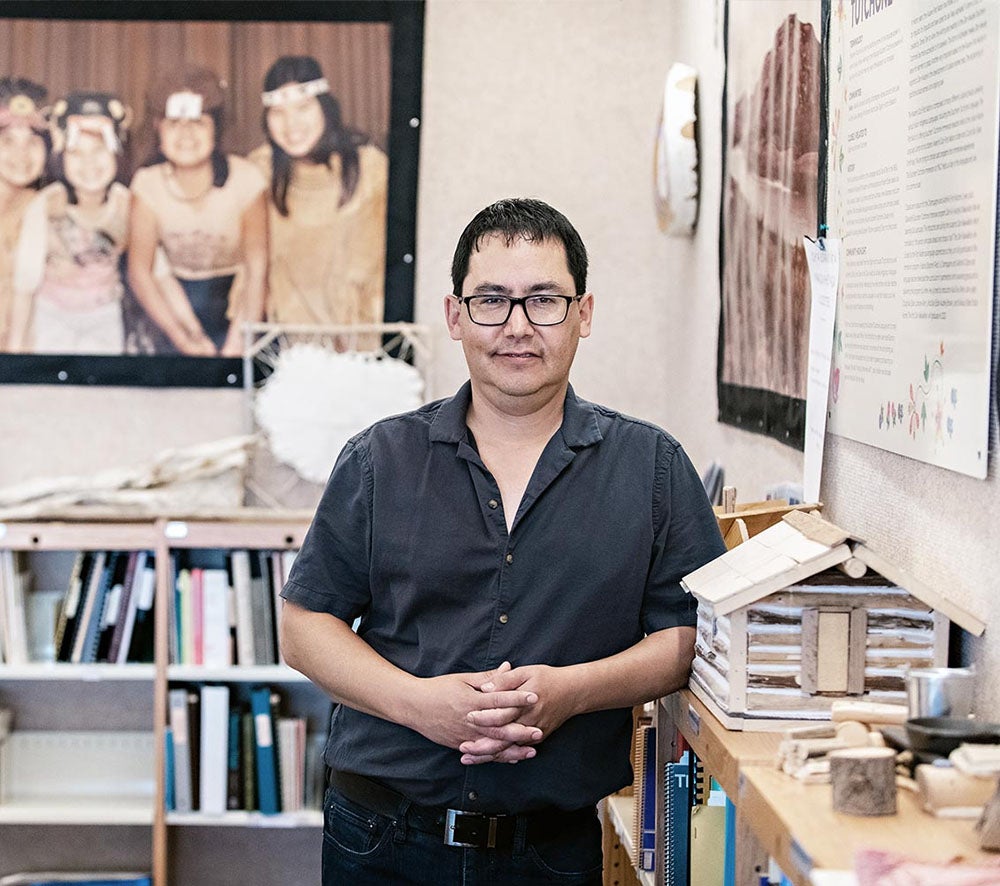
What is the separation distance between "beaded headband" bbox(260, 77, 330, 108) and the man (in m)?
2.01

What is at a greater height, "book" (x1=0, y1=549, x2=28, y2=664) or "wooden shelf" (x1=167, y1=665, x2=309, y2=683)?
"book" (x1=0, y1=549, x2=28, y2=664)

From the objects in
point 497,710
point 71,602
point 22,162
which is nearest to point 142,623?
point 71,602

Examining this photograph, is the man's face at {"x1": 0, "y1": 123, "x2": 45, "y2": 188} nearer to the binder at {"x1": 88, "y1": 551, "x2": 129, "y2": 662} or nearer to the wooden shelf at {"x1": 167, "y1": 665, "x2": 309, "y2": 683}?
the binder at {"x1": 88, "y1": 551, "x2": 129, "y2": 662}

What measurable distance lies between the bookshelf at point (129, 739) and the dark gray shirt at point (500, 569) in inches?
64.2

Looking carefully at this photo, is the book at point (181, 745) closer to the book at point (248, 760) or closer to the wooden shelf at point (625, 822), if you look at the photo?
the book at point (248, 760)

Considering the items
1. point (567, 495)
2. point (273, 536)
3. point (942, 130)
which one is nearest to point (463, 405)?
point (567, 495)

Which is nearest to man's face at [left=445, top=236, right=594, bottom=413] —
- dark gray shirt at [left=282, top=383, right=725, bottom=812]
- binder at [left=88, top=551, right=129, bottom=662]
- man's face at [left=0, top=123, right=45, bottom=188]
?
dark gray shirt at [left=282, top=383, right=725, bottom=812]

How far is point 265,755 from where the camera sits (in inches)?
136

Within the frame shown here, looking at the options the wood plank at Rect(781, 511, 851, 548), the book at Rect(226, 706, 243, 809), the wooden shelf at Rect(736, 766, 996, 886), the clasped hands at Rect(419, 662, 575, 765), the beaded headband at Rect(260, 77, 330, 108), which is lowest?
the book at Rect(226, 706, 243, 809)

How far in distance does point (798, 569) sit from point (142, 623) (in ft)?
7.81

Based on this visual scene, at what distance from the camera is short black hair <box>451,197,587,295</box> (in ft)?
5.82

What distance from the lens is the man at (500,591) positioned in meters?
1.74

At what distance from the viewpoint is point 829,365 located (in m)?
1.95

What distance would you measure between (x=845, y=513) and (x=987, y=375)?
516 millimetres
